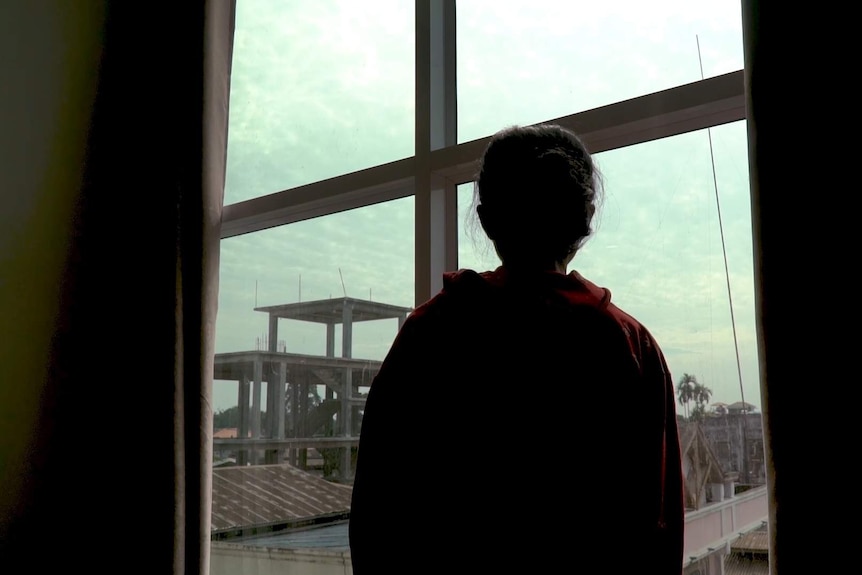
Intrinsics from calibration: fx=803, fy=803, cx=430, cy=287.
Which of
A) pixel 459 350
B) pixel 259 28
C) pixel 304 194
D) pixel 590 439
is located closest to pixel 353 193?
pixel 304 194

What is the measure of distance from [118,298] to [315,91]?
72 centimetres

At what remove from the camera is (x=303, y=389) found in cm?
198

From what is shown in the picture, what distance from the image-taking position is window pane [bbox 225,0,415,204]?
1.95 meters

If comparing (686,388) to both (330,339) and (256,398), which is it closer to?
(330,339)

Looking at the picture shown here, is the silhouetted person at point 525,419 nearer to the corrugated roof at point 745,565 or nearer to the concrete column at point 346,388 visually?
the corrugated roof at point 745,565

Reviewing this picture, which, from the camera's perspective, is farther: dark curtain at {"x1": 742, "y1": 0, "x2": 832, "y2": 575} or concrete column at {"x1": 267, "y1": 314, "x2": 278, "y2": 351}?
concrete column at {"x1": 267, "y1": 314, "x2": 278, "y2": 351}

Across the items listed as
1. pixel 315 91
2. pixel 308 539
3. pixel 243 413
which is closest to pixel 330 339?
pixel 243 413

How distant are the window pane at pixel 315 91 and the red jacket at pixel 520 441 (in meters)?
0.99

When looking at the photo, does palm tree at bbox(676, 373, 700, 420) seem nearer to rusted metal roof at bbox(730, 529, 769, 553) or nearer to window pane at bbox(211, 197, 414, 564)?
rusted metal roof at bbox(730, 529, 769, 553)

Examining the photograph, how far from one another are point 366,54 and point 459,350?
1248mm

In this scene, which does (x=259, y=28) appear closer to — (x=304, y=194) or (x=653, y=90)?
(x=304, y=194)

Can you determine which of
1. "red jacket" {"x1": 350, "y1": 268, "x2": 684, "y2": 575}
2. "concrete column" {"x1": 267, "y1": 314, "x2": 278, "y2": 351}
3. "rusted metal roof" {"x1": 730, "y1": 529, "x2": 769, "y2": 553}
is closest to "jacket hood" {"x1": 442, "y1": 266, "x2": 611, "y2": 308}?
"red jacket" {"x1": 350, "y1": 268, "x2": 684, "y2": 575}

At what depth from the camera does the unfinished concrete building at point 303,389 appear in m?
1.87

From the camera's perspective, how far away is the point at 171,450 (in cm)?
167
